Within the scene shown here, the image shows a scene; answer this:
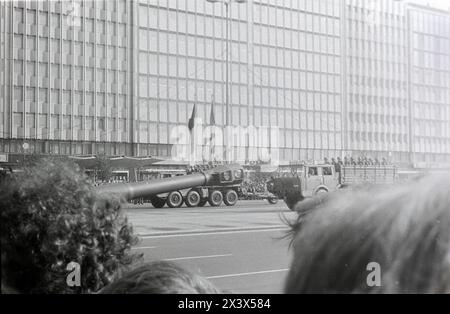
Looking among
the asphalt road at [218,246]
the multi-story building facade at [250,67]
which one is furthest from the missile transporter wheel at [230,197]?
the asphalt road at [218,246]

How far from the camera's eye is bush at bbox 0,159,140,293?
3.51 feet

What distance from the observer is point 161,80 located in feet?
88.9

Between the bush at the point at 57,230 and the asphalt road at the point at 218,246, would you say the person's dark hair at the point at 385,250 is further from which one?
the asphalt road at the point at 218,246

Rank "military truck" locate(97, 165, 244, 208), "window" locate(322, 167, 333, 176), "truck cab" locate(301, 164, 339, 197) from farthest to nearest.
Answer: "military truck" locate(97, 165, 244, 208)
"window" locate(322, 167, 333, 176)
"truck cab" locate(301, 164, 339, 197)

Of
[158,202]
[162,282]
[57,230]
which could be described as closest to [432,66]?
[57,230]

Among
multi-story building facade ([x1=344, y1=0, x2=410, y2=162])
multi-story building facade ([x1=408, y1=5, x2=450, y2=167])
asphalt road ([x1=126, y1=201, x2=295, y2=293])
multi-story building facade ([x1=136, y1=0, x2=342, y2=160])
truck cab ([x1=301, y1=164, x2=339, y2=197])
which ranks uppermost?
multi-story building facade ([x1=136, y1=0, x2=342, y2=160])

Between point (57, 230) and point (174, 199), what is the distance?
18410 millimetres

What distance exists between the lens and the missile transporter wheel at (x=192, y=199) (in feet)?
65.0

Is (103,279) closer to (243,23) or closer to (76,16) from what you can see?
(243,23)

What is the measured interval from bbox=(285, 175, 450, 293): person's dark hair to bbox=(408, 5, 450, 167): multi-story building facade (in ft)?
5.02

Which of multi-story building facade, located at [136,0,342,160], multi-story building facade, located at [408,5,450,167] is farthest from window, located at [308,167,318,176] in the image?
multi-story building facade, located at [408,5,450,167]

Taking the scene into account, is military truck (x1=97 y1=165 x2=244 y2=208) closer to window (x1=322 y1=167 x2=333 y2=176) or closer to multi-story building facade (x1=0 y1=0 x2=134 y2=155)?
window (x1=322 y1=167 x2=333 y2=176)

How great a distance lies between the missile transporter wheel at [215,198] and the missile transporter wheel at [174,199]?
106 centimetres

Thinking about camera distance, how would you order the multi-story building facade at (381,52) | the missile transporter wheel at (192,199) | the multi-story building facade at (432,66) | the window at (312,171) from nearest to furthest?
the multi-story building facade at (432,66) < the multi-story building facade at (381,52) < the window at (312,171) < the missile transporter wheel at (192,199)
